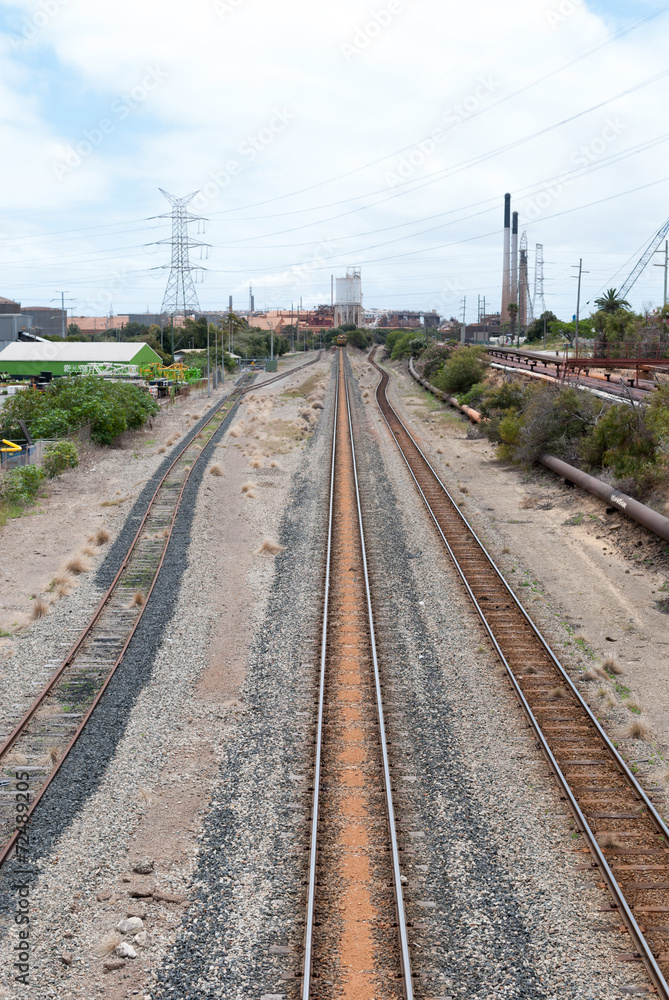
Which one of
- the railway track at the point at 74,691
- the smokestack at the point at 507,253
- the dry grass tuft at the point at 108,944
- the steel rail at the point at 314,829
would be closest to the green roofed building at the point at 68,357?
the railway track at the point at 74,691

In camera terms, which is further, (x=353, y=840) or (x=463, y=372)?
(x=463, y=372)

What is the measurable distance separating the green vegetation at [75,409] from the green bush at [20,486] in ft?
22.1

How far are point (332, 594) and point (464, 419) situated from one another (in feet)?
95.8

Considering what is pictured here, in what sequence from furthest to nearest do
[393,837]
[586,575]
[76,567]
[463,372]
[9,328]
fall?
[9,328] < [463,372] < [586,575] < [76,567] < [393,837]

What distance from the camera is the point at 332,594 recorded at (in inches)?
660

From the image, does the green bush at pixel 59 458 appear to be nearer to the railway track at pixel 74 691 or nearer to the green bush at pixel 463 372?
the railway track at pixel 74 691

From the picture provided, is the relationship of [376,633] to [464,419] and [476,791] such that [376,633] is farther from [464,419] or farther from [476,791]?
[464,419]

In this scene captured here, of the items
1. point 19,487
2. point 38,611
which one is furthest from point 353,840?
point 19,487

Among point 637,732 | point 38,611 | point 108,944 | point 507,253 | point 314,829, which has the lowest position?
point 108,944

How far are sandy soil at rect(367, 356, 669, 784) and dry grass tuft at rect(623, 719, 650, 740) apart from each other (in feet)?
0.36

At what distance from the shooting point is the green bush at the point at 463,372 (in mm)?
52594

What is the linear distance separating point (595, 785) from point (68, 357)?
68.2 metres

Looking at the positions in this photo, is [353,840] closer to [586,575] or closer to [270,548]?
[586,575]

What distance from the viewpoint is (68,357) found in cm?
7119
